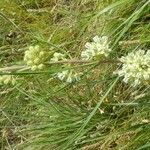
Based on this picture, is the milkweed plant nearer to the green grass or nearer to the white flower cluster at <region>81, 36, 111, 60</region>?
the white flower cluster at <region>81, 36, 111, 60</region>

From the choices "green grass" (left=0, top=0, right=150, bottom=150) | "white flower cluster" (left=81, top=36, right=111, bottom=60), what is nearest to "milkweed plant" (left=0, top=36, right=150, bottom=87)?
"white flower cluster" (left=81, top=36, right=111, bottom=60)

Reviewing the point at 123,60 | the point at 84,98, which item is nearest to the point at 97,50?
the point at 123,60

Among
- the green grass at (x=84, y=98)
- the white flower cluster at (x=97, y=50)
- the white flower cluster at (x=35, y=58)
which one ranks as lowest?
the green grass at (x=84, y=98)

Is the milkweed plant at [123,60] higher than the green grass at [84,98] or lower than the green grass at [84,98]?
higher

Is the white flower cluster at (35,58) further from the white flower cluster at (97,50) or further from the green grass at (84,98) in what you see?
the green grass at (84,98)

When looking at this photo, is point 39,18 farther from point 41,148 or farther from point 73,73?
point 73,73

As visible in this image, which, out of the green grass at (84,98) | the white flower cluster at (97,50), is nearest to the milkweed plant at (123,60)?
the white flower cluster at (97,50)

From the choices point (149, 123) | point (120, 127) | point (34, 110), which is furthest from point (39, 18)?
point (149, 123)

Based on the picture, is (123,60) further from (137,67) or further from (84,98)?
(84,98)

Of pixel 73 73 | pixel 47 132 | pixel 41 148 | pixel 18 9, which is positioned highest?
pixel 73 73
